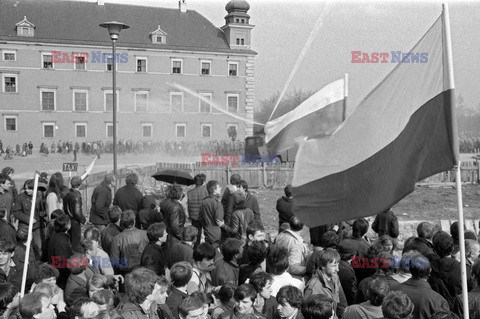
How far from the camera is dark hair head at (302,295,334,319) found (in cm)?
420

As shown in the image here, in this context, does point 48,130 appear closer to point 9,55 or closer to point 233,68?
point 9,55

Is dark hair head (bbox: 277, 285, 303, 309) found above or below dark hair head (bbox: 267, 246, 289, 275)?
below

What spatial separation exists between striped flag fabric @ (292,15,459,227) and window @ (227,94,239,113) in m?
49.0

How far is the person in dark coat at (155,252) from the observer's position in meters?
6.59

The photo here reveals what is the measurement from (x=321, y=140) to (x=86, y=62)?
→ 1898 inches

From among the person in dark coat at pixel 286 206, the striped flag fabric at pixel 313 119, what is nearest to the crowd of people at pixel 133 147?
the striped flag fabric at pixel 313 119

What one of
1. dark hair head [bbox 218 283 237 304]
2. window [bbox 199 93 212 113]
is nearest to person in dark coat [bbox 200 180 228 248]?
dark hair head [bbox 218 283 237 304]

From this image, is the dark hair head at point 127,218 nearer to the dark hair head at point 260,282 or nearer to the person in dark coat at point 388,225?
the dark hair head at point 260,282

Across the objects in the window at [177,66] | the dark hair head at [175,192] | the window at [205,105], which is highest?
the window at [177,66]

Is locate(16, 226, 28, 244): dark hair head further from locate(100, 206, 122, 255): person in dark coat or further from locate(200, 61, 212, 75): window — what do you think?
locate(200, 61, 212, 75): window

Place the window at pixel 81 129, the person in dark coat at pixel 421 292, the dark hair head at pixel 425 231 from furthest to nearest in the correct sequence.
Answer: the window at pixel 81 129, the dark hair head at pixel 425 231, the person in dark coat at pixel 421 292

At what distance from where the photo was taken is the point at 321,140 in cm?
508

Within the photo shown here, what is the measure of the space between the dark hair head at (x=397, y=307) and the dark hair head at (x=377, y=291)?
1.22ft

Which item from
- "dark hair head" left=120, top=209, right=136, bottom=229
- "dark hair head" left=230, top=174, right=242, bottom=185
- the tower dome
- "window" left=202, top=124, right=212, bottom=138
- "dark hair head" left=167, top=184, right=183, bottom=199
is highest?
the tower dome
